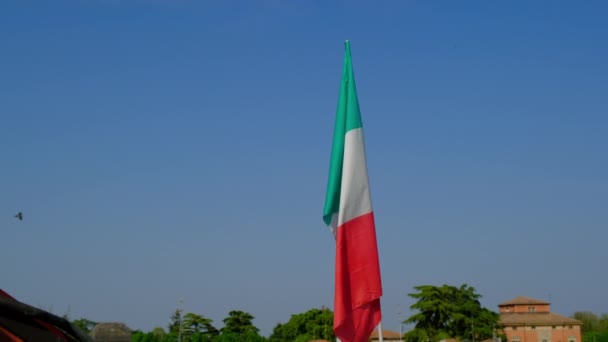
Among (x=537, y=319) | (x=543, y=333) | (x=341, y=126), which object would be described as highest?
(x=537, y=319)

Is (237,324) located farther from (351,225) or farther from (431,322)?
(351,225)

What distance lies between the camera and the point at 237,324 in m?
82.0

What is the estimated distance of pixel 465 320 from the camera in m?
73.9

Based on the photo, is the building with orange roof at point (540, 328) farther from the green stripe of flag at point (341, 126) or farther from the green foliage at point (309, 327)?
the green stripe of flag at point (341, 126)

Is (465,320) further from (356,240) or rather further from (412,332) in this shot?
(356,240)

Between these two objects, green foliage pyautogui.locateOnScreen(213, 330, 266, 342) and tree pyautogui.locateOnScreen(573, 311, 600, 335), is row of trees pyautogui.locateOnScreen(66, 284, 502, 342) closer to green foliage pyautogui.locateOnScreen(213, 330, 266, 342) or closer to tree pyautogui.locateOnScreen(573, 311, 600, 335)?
green foliage pyautogui.locateOnScreen(213, 330, 266, 342)

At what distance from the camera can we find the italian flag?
559 cm

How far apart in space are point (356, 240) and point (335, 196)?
381 mm

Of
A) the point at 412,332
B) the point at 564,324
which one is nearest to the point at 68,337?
the point at 412,332

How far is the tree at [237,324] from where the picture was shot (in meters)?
81.7

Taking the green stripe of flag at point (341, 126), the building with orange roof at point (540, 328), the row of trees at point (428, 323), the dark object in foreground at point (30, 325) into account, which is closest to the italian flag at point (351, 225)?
the green stripe of flag at point (341, 126)

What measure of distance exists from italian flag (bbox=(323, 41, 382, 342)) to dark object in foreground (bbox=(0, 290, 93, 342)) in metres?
2.60

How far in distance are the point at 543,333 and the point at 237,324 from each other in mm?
35213

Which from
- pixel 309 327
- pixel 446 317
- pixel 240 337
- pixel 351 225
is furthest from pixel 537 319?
pixel 351 225
